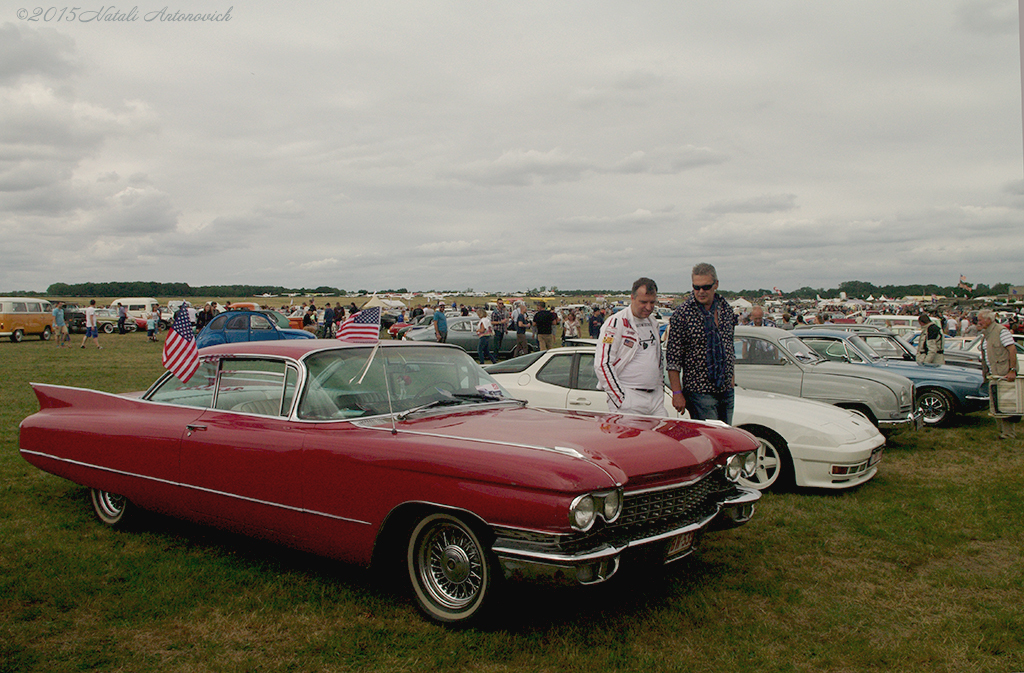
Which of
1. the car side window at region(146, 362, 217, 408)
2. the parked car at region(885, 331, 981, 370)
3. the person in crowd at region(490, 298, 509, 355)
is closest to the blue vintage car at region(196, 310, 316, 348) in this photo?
the person in crowd at region(490, 298, 509, 355)

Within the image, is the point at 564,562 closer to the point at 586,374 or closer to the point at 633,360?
the point at 633,360

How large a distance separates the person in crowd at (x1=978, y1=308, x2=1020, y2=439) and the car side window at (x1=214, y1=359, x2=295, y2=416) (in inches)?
363

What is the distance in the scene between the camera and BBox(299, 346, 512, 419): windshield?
4.12 m

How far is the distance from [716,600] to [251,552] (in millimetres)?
2944

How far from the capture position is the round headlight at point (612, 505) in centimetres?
317

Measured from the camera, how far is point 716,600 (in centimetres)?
395

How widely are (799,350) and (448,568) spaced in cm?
678

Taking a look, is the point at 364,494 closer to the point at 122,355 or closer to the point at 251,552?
the point at 251,552

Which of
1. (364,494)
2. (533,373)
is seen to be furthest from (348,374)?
(533,373)

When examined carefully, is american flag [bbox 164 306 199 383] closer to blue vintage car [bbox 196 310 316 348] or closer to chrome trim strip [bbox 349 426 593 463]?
chrome trim strip [bbox 349 426 593 463]

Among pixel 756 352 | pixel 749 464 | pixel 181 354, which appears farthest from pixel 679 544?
pixel 756 352

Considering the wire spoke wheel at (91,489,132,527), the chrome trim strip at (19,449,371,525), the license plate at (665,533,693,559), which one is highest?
the chrome trim strip at (19,449,371,525)

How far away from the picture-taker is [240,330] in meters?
21.5

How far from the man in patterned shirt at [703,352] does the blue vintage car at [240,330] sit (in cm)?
1669
